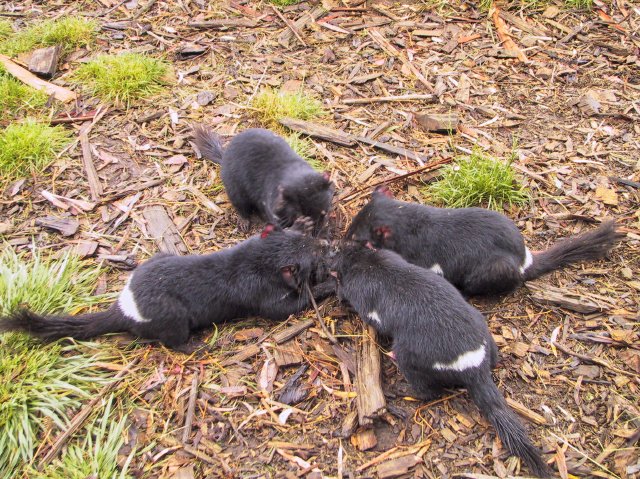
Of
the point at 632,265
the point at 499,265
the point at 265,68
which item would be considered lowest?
the point at 632,265

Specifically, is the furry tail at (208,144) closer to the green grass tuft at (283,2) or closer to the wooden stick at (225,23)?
the wooden stick at (225,23)

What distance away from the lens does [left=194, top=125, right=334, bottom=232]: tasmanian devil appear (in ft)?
12.5

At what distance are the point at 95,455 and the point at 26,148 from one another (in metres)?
2.87

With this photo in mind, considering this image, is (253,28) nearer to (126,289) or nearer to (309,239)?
(309,239)

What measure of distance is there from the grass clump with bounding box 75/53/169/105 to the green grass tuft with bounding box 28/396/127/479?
126 inches

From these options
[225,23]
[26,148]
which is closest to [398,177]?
[225,23]

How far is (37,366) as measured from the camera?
3.05 m

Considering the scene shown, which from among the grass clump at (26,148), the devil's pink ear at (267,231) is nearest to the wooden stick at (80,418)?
the devil's pink ear at (267,231)

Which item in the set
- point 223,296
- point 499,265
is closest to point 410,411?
point 499,265

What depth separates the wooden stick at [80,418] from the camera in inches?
109

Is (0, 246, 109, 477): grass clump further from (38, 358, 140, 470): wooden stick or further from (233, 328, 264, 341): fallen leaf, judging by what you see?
(233, 328, 264, 341): fallen leaf

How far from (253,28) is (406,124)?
2257 mm

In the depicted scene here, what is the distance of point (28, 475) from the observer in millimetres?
2688

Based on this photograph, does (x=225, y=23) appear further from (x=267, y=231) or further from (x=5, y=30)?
(x=267, y=231)
